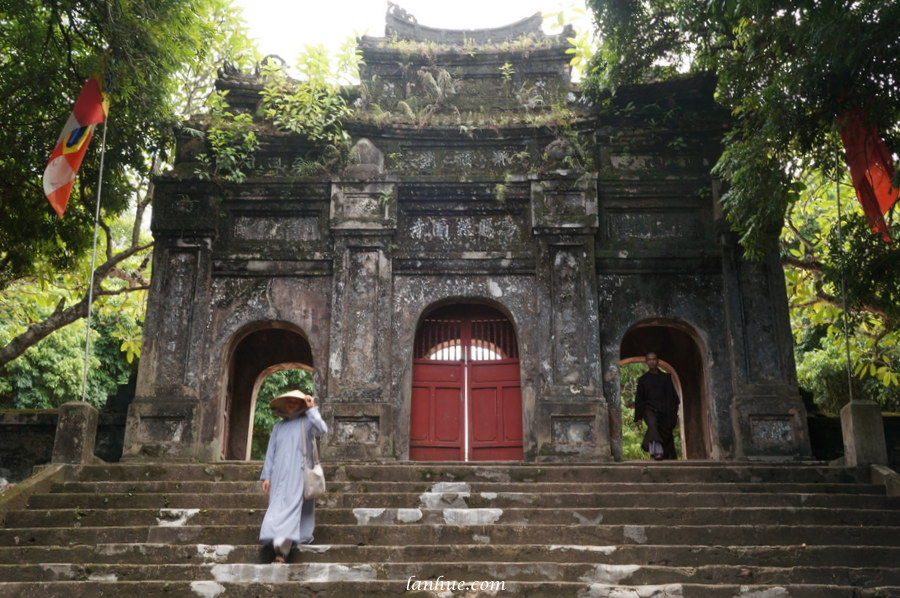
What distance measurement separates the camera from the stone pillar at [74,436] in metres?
9.52

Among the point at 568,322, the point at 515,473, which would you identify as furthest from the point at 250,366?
the point at 515,473

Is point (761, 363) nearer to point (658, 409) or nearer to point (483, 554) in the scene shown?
point (658, 409)

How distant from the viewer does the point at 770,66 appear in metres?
9.69

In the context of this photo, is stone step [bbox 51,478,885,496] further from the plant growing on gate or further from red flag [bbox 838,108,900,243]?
the plant growing on gate

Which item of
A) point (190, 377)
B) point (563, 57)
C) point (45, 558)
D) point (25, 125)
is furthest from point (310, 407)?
point (563, 57)

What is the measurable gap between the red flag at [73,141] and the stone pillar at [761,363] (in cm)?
811

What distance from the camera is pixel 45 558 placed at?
7.40m

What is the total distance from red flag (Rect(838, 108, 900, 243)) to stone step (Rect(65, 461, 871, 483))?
8.63ft

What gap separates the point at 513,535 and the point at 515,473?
5.91ft

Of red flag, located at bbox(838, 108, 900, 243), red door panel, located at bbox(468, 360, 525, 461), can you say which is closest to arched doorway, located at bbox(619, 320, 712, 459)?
red door panel, located at bbox(468, 360, 525, 461)

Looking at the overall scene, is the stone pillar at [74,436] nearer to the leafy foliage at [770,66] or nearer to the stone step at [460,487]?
the stone step at [460,487]

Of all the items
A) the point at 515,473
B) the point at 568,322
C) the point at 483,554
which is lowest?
the point at 483,554

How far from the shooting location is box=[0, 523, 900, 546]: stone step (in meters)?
7.55

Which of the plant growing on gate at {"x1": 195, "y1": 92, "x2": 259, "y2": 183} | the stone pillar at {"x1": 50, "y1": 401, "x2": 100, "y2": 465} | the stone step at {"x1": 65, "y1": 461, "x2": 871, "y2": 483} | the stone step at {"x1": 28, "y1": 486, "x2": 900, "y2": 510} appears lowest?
the stone step at {"x1": 28, "y1": 486, "x2": 900, "y2": 510}
